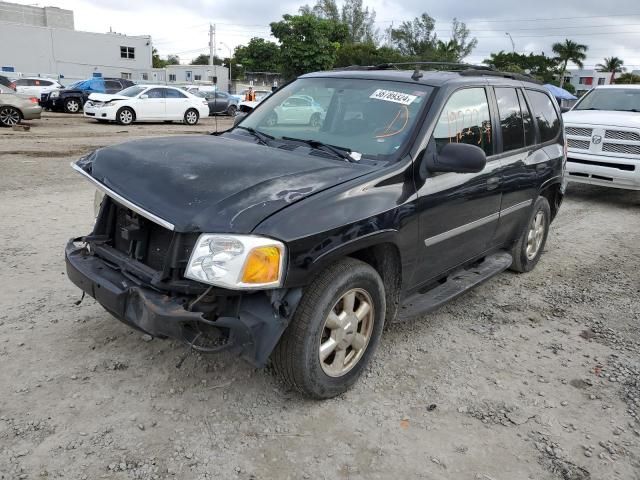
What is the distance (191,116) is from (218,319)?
19605 mm

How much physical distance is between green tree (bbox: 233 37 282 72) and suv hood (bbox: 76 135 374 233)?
68.9 meters

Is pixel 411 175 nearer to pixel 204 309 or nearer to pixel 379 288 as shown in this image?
pixel 379 288

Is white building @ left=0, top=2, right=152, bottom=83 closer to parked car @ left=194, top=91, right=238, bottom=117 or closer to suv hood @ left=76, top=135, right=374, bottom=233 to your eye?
parked car @ left=194, top=91, right=238, bottom=117

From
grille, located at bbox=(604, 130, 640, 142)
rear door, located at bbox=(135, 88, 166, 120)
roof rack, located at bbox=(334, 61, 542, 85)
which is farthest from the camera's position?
rear door, located at bbox=(135, 88, 166, 120)

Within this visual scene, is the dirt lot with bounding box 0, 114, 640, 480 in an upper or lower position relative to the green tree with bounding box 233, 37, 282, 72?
lower

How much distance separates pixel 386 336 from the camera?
400 cm

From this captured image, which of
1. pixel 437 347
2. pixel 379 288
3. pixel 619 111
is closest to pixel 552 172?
pixel 437 347

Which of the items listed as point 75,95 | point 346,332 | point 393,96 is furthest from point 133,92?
point 346,332

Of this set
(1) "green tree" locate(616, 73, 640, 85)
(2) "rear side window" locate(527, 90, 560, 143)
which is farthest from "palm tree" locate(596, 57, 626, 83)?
(2) "rear side window" locate(527, 90, 560, 143)

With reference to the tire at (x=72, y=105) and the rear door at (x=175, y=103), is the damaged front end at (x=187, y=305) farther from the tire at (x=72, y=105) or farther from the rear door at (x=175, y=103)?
the tire at (x=72, y=105)

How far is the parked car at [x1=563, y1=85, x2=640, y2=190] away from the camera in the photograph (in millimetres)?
8547

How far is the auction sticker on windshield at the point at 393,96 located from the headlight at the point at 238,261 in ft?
5.45

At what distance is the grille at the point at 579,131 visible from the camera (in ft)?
29.6

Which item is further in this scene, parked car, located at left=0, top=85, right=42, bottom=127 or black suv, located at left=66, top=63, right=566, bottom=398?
parked car, located at left=0, top=85, right=42, bottom=127
